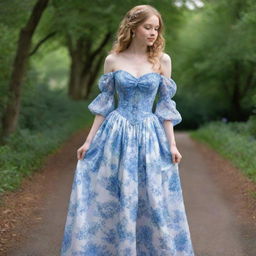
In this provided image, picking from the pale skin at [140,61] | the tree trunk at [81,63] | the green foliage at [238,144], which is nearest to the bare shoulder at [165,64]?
the pale skin at [140,61]

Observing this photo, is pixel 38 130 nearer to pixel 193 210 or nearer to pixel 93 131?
pixel 193 210

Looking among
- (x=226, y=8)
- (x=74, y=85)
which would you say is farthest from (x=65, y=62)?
(x=226, y=8)

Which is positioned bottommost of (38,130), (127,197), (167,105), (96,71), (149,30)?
(96,71)

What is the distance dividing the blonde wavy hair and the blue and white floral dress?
6.5 inches

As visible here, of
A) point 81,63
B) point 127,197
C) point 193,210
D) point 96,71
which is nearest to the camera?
point 127,197

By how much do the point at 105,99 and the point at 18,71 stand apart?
283 inches

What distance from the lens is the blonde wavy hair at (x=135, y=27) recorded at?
3809 mm

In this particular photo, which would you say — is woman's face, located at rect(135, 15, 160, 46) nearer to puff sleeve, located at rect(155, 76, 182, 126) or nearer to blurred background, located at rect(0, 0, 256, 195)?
puff sleeve, located at rect(155, 76, 182, 126)

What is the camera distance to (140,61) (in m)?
3.92

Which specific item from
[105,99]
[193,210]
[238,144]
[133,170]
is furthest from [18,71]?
[133,170]

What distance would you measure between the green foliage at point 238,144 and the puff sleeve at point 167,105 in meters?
4.21

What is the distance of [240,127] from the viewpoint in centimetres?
1493

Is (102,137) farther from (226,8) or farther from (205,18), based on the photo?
(205,18)

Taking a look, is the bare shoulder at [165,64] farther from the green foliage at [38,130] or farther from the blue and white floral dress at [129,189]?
the green foliage at [38,130]
